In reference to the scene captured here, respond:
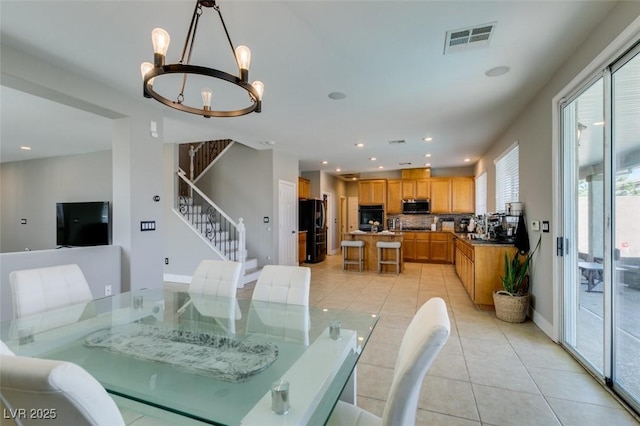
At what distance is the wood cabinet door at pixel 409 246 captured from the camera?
8.08 meters

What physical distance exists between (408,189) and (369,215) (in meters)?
1.40

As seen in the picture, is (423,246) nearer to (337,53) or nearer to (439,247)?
(439,247)

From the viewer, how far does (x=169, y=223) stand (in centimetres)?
574

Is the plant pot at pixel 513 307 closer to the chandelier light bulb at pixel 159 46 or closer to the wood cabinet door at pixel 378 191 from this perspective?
the chandelier light bulb at pixel 159 46

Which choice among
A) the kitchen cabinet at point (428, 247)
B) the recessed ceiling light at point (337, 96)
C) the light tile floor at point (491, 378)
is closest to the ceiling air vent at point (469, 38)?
the recessed ceiling light at point (337, 96)

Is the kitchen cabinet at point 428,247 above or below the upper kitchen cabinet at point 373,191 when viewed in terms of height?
below

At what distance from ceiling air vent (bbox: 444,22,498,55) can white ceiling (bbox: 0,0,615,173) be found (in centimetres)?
5

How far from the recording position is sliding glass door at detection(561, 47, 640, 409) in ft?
6.35

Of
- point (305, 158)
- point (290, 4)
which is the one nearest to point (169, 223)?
point (305, 158)

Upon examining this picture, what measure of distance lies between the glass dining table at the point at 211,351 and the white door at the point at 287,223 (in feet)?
13.4

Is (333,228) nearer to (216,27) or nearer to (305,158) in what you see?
(305,158)

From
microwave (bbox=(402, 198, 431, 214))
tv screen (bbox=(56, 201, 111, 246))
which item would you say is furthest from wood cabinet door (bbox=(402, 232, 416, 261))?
tv screen (bbox=(56, 201, 111, 246))

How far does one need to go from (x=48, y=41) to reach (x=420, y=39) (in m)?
3.05

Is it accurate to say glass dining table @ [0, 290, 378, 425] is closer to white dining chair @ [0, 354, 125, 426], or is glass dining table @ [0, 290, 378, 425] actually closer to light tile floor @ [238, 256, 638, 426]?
white dining chair @ [0, 354, 125, 426]
